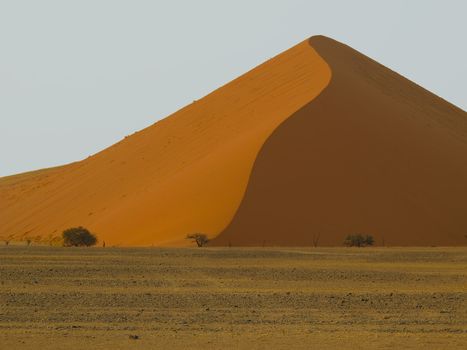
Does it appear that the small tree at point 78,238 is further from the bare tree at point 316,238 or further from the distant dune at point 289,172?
the bare tree at point 316,238

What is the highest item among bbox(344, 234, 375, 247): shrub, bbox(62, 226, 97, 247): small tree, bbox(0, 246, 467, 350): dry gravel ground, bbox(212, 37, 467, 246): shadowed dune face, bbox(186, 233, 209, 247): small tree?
bbox(212, 37, 467, 246): shadowed dune face

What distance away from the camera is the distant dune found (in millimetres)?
46344

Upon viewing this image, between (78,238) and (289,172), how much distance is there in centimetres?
1010

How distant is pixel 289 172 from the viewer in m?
49.7

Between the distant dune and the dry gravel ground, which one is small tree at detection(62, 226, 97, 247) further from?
the dry gravel ground

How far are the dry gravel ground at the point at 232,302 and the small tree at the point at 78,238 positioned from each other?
45.7 feet

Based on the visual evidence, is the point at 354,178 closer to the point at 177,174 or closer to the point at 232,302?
the point at 177,174

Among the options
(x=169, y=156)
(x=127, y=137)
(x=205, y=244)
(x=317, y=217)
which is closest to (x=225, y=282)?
(x=205, y=244)

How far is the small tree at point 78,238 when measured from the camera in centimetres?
4700

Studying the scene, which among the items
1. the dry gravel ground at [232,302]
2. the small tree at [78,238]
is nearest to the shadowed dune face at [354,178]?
the small tree at [78,238]

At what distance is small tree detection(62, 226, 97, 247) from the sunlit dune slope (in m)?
1.43

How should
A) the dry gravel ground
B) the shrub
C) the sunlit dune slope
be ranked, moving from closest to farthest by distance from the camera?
the dry gravel ground, the shrub, the sunlit dune slope

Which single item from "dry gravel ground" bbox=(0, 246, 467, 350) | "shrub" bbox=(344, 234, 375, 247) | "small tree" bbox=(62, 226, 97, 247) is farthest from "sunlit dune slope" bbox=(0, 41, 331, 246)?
"dry gravel ground" bbox=(0, 246, 467, 350)

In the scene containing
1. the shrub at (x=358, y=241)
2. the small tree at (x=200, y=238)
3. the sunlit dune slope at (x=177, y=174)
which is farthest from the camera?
the sunlit dune slope at (x=177, y=174)
